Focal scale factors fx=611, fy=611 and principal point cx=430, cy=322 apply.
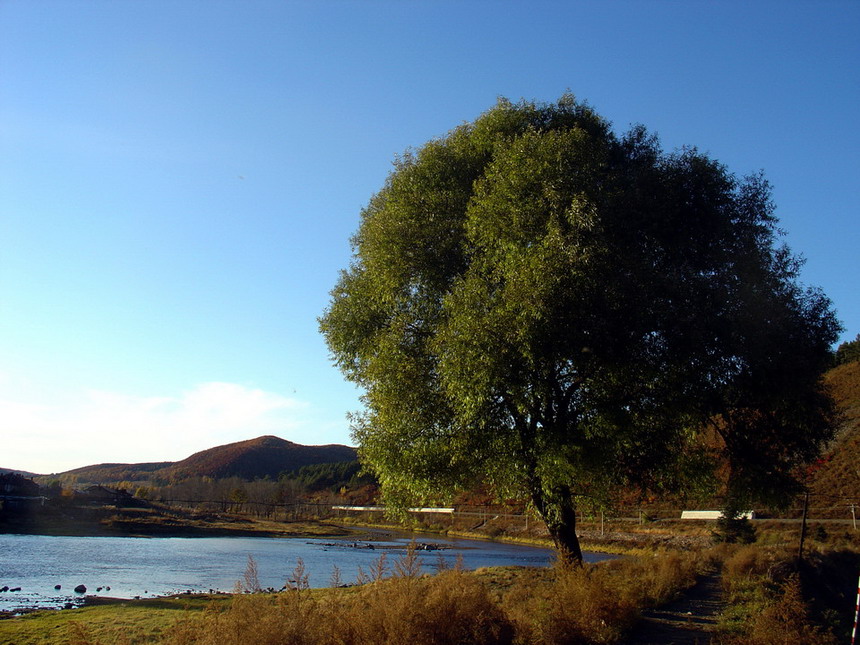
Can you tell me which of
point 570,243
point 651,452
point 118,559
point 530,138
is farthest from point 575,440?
point 118,559

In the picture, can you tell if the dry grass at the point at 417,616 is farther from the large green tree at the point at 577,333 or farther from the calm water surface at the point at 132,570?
the calm water surface at the point at 132,570

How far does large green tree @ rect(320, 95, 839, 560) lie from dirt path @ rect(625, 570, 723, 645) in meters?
2.27

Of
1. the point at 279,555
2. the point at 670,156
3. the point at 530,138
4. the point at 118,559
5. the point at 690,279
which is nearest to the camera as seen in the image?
the point at 690,279

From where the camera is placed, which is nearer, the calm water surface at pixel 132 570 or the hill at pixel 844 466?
the calm water surface at pixel 132 570

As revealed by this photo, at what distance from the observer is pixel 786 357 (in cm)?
1362

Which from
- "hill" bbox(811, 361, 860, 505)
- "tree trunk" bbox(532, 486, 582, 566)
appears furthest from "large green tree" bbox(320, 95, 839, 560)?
"hill" bbox(811, 361, 860, 505)

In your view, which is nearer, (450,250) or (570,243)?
(570,243)

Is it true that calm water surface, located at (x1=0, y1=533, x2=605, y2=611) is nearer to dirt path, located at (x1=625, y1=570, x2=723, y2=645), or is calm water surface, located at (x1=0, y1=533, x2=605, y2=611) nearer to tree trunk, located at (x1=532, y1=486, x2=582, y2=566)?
tree trunk, located at (x1=532, y1=486, x2=582, y2=566)

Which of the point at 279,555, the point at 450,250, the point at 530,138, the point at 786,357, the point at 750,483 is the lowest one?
the point at 279,555

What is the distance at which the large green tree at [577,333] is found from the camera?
1239cm

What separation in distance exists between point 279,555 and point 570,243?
142ft

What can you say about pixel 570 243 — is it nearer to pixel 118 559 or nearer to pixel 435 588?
pixel 435 588

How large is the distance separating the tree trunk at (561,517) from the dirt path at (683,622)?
1.93 m

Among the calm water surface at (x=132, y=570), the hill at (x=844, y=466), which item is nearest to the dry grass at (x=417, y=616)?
the calm water surface at (x=132, y=570)
